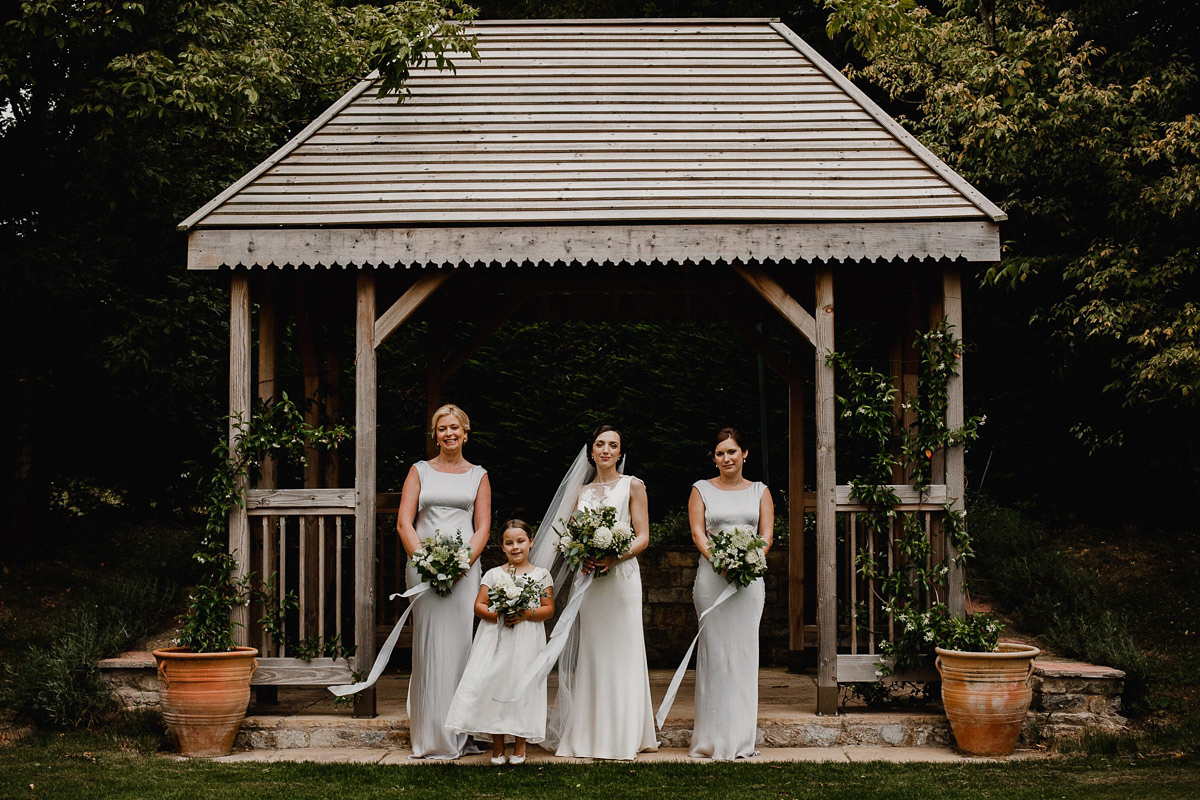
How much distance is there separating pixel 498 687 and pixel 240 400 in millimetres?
2411

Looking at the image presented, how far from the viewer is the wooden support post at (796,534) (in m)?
9.31

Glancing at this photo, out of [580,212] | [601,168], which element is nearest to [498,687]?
[580,212]

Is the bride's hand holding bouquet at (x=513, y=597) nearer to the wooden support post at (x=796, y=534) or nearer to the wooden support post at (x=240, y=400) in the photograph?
the wooden support post at (x=240, y=400)

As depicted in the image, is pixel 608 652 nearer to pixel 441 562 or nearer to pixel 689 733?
Answer: pixel 689 733

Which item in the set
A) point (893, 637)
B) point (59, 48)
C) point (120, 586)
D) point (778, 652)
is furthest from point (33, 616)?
point (893, 637)

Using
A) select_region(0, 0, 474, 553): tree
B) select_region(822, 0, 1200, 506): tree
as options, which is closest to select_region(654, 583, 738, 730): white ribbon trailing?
select_region(0, 0, 474, 553): tree

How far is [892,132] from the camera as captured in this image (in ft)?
25.8

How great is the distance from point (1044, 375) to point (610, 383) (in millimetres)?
5024

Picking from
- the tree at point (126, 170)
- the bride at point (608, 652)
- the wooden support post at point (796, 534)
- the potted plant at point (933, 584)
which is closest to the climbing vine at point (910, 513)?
the potted plant at point (933, 584)

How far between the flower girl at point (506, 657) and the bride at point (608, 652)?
0.27m

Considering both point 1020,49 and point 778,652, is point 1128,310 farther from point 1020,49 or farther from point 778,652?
point 778,652

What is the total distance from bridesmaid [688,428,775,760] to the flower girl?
3.05 feet

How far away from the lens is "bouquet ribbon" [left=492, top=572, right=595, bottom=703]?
21.0 ft

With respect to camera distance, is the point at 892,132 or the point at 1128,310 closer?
the point at 892,132
